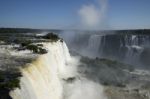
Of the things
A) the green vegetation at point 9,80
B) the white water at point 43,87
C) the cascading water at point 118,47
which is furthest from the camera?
the cascading water at point 118,47

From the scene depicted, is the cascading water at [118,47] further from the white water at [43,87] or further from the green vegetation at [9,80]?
the green vegetation at [9,80]

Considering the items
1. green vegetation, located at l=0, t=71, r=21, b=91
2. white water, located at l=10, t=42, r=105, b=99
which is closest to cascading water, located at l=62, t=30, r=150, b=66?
white water, located at l=10, t=42, r=105, b=99

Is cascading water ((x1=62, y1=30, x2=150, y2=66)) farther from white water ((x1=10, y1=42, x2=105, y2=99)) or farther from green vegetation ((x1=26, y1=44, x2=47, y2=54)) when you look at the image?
green vegetation ((x1=26, y1=44, x2=47, y2=54))

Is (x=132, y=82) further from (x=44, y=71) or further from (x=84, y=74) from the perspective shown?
(x=44, y=71)

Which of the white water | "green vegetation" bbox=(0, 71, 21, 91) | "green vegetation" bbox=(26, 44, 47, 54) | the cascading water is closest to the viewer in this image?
"green vegetation" bbox=(0, 71, 21, 91)

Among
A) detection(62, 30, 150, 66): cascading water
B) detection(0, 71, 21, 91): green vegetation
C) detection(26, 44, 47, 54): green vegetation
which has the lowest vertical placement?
detection(62, 30, 150, 66): cascading water

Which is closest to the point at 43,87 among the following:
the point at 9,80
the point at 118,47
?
the point at 9,80

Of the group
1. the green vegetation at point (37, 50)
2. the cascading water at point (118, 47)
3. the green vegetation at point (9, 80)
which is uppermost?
the green vegetation at point (37, 50)

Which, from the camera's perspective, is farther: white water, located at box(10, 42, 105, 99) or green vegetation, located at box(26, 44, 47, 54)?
green vegetation, located at box(26, 44, 47, 54)

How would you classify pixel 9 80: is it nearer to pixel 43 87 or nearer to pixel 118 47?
pixel 43 87

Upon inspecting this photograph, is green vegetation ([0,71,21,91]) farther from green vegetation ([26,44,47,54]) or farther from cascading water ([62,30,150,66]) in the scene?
cascading water ([62,30,150,66])

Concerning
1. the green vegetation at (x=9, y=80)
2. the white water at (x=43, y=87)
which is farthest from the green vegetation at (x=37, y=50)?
the green vegetation at (x=9, y=80)

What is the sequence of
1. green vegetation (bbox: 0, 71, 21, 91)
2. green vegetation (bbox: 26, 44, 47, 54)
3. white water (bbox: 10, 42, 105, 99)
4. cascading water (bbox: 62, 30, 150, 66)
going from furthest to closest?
cascading water (bbox: 62, 30, 150, 66) < green vegetation (bbox: 26, 44, 47, 54) < white water (bbox: 10, 42, 105, 99) < green vegetation (bbox: 0, 71, 21, 91)

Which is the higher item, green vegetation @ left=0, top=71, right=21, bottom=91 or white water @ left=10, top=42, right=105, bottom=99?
green vegetation @ left=0, top=71, right=21, bottom=91
